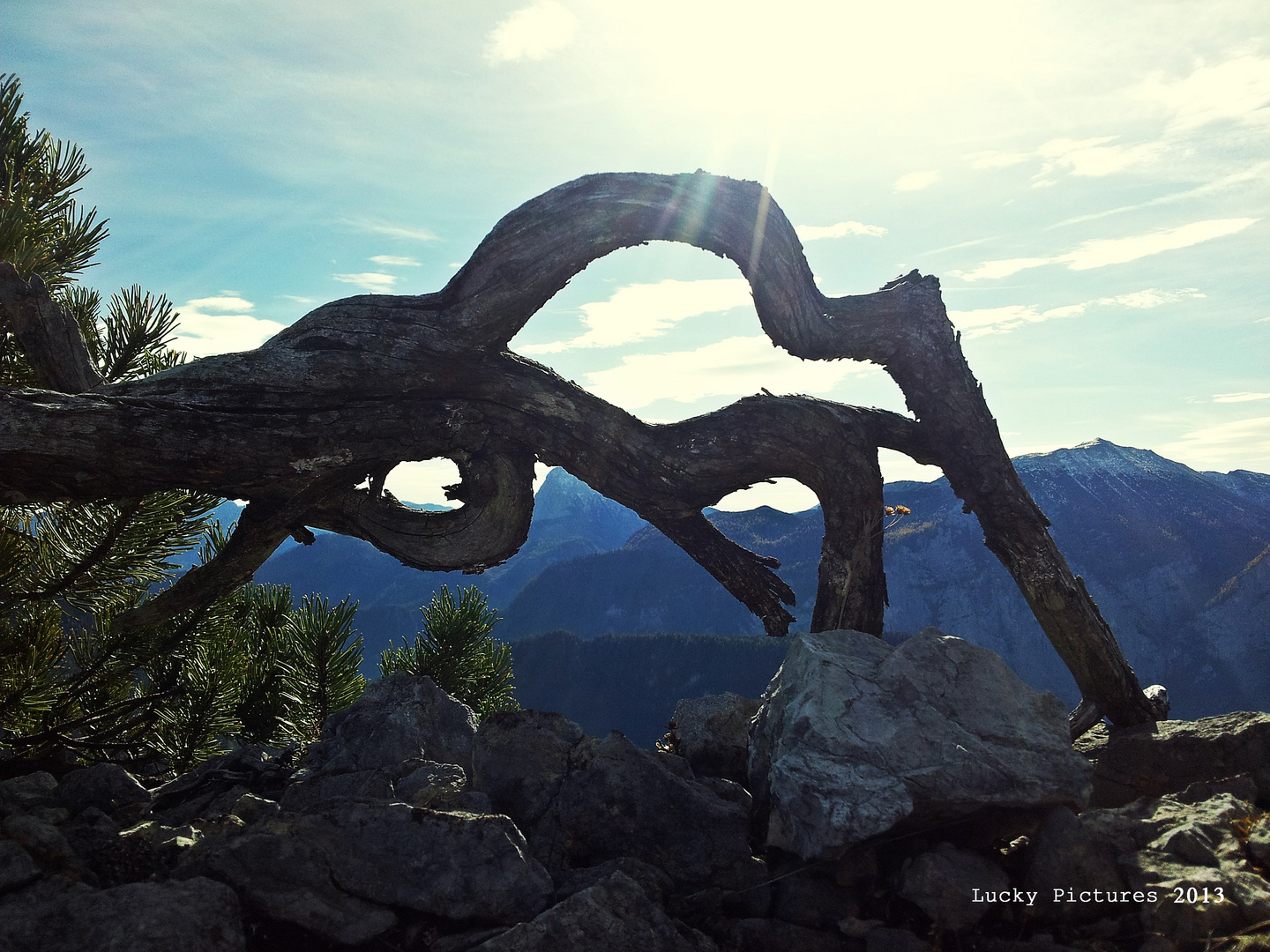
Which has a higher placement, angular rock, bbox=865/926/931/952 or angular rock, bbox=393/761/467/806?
angular rock, bbox=393/761/467/806

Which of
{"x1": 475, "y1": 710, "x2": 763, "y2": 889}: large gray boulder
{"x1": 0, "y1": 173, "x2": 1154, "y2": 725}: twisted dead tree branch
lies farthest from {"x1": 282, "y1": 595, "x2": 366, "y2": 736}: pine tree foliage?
{"x1": 475, "y1": 710, "x2": 763, "y2": 889}: large gray boulder

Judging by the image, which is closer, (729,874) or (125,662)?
(729,874)

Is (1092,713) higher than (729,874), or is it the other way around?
(1092,713)

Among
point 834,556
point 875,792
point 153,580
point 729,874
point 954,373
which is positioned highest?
point 954,373

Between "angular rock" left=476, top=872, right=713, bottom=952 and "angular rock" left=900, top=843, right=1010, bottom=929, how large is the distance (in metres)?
1.23

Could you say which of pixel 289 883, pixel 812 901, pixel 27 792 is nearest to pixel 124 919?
pixel 289 883

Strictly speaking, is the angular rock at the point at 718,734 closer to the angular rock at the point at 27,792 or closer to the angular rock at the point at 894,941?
the angular rock at the point at 894,941

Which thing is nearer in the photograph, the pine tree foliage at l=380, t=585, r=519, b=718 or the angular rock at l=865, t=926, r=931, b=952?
the angular rock at l=865, t=926, r=931, b=952

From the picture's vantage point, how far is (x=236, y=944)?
349 centimetres

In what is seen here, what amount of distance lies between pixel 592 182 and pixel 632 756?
207 inches

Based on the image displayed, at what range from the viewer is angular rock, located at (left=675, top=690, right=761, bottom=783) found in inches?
266

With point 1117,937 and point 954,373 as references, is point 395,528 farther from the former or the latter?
point 1117,937

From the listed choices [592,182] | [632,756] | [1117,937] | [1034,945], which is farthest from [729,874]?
[592,182]

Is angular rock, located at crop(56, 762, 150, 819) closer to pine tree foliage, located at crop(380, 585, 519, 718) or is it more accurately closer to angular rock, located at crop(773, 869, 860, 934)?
angular rock, located at crop(773, 869, 860, 934)
